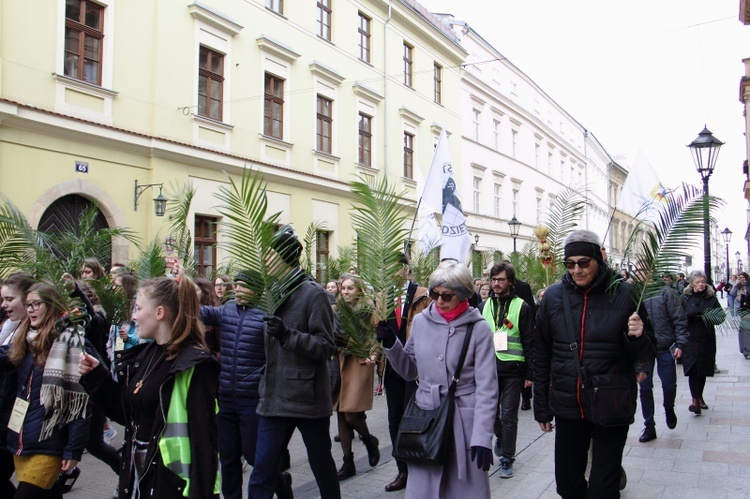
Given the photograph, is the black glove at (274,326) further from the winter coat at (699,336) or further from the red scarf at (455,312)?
the winter coat at (699,336)

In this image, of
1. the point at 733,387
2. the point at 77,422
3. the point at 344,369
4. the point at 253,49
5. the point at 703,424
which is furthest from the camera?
the point at 253,49

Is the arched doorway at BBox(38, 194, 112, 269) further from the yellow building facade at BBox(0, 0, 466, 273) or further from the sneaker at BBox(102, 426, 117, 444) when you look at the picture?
the sneaker at BBox(102, 426, 117, 444)

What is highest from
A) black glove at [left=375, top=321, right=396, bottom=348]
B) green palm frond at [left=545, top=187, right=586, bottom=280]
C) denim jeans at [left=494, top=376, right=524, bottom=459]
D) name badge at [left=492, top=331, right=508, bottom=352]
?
green palm frond at [left=545, top=187, right=586, bottom=280]

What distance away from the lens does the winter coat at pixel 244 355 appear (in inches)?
183

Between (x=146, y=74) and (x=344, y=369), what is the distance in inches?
477

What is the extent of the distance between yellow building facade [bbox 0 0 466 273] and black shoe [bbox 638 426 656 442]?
190 inches

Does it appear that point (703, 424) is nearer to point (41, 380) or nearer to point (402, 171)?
point (41, 380)

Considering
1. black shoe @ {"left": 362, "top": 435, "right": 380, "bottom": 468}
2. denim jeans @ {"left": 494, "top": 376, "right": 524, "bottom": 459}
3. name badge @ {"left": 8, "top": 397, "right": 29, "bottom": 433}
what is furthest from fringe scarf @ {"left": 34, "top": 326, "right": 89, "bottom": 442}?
denim jeans @ {"left": 494, "top": 376, "right": 524, "bottom": 459}

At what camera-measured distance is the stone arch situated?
13523 millimetres

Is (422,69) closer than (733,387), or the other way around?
(733,387)

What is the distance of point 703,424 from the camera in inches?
317

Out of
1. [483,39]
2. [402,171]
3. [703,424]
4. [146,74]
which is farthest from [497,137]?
[703,424]

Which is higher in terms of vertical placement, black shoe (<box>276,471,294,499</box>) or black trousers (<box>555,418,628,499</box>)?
black trousers (<box>555,418,628,499</box>)

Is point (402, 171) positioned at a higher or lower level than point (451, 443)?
higher
